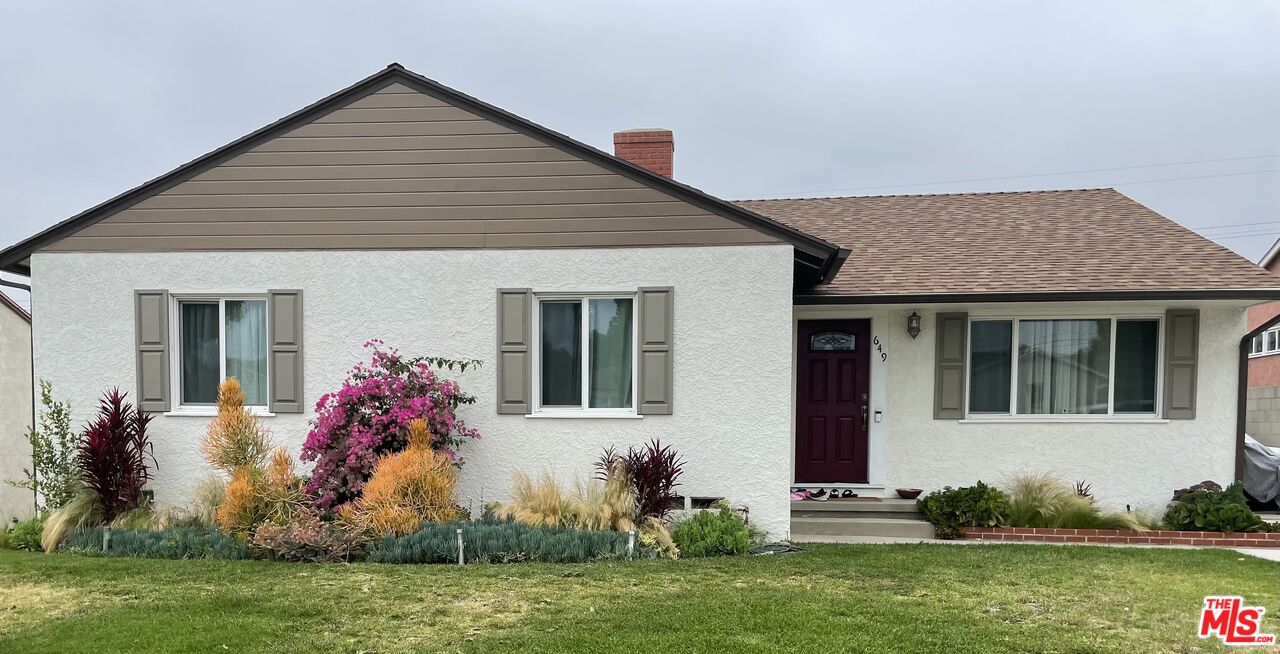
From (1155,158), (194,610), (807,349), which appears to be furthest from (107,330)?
(1155,158)

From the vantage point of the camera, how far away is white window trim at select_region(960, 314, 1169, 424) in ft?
25.2

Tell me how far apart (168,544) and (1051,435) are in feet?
31.7

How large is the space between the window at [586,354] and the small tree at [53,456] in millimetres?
5116

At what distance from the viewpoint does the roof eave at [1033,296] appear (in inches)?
277

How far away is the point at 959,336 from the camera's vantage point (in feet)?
26.2

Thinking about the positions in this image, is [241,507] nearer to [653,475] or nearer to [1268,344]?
[653,475]

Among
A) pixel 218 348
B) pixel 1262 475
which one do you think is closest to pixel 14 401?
pixel 218 348

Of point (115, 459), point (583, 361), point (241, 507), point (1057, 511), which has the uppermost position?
point (583, 361)

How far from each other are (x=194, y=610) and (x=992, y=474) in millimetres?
8199

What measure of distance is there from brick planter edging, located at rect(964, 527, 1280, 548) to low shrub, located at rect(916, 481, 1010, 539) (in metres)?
0.26

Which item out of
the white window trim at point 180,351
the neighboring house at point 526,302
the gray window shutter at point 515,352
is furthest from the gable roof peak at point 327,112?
the gray window shutter at point 515,352

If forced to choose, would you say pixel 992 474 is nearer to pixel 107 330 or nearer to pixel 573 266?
pixel 573 266

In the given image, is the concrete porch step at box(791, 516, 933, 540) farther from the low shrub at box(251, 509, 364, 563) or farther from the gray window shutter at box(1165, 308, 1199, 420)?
the low shrub at box(251, 509, 364, 563)

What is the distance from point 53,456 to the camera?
7.00 metres
